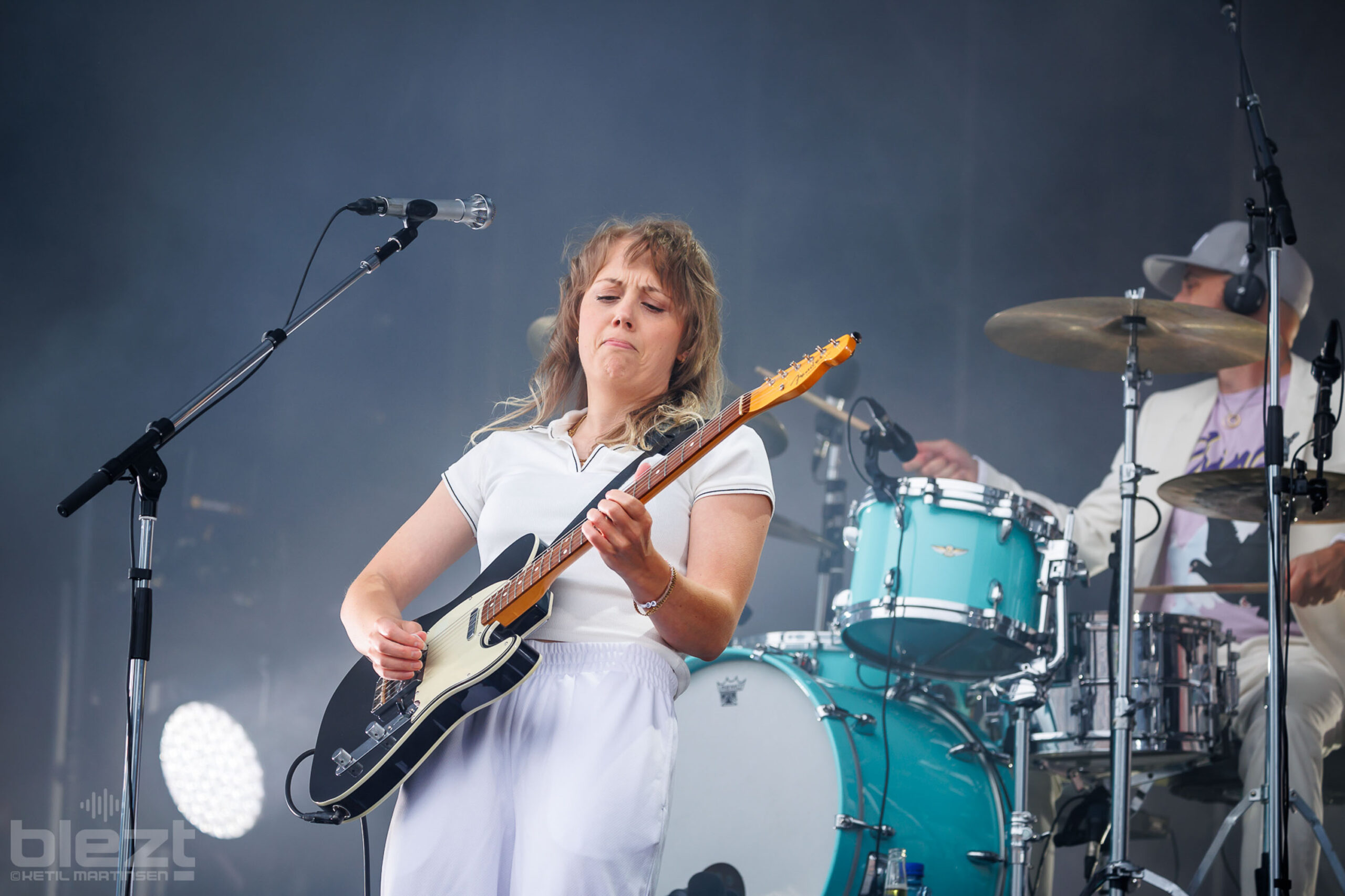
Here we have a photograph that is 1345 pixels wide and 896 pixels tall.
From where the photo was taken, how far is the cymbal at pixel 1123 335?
115 inches

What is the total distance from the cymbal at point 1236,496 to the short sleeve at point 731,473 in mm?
1611

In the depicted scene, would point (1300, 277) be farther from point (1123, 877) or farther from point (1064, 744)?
point (1123, 877)

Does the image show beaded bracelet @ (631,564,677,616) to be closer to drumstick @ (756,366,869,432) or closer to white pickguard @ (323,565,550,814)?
white pickguard @ (323,565,550,814)

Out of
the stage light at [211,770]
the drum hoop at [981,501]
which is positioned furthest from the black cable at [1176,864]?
the stage light at [211,770]

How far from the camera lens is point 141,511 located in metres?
1.83

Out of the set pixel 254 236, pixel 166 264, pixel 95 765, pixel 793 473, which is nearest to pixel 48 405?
pixel 166 264

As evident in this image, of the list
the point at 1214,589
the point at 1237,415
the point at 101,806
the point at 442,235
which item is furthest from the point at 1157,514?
the point at 101,806

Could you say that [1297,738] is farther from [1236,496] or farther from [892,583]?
[892,583]

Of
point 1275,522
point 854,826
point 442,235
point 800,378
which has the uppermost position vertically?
point 442,235

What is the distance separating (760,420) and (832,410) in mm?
243

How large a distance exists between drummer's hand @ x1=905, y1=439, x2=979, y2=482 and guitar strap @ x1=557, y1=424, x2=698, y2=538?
2.33m

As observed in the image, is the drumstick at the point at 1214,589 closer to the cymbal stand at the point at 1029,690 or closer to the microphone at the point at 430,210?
the cymbal stand at the point at 1029,690

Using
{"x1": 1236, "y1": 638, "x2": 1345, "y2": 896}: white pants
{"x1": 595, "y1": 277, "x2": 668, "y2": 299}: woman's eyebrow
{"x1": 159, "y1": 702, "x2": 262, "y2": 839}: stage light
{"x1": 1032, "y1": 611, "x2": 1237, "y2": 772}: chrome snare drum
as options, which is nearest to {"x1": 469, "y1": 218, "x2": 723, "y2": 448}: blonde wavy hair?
{"x1": 595, "y1": 277, "x2": 668, "y2": 299}: woman's eyebrow

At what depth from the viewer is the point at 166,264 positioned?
13.0 feet
